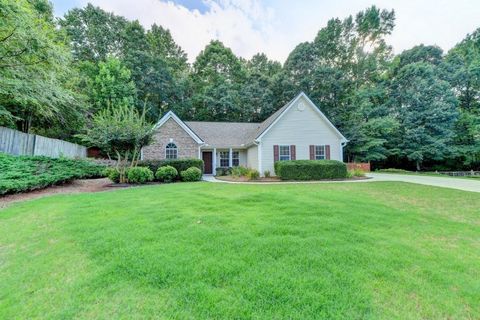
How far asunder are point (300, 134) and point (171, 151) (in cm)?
992

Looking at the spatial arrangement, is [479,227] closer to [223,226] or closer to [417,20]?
[223,226]

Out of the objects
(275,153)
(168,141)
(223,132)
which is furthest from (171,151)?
(275,153)

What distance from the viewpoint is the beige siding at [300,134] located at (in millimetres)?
16125

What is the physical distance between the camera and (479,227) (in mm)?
4699

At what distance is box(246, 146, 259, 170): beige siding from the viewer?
16.9 metres

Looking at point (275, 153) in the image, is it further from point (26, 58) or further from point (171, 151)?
point (26, 58)

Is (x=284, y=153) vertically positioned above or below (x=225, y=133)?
below

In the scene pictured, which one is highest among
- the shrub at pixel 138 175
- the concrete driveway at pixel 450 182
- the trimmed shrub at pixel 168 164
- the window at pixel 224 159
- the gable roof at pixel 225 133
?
the gable roof at pixel 225 133

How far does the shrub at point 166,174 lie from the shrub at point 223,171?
18.4 feet

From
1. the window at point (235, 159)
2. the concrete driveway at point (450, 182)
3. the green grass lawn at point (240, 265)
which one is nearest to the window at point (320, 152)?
the concrete driveway at point (450, 182)

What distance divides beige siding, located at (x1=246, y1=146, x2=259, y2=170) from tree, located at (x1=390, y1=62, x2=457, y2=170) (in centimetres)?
1775

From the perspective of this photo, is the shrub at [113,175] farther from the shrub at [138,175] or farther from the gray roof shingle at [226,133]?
the gray roof shingle at [226,133]

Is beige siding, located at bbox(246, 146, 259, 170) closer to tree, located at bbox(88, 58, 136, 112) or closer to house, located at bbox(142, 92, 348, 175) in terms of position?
house, located at bbox(142, 92, 348, 175)

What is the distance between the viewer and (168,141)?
1725 cm
